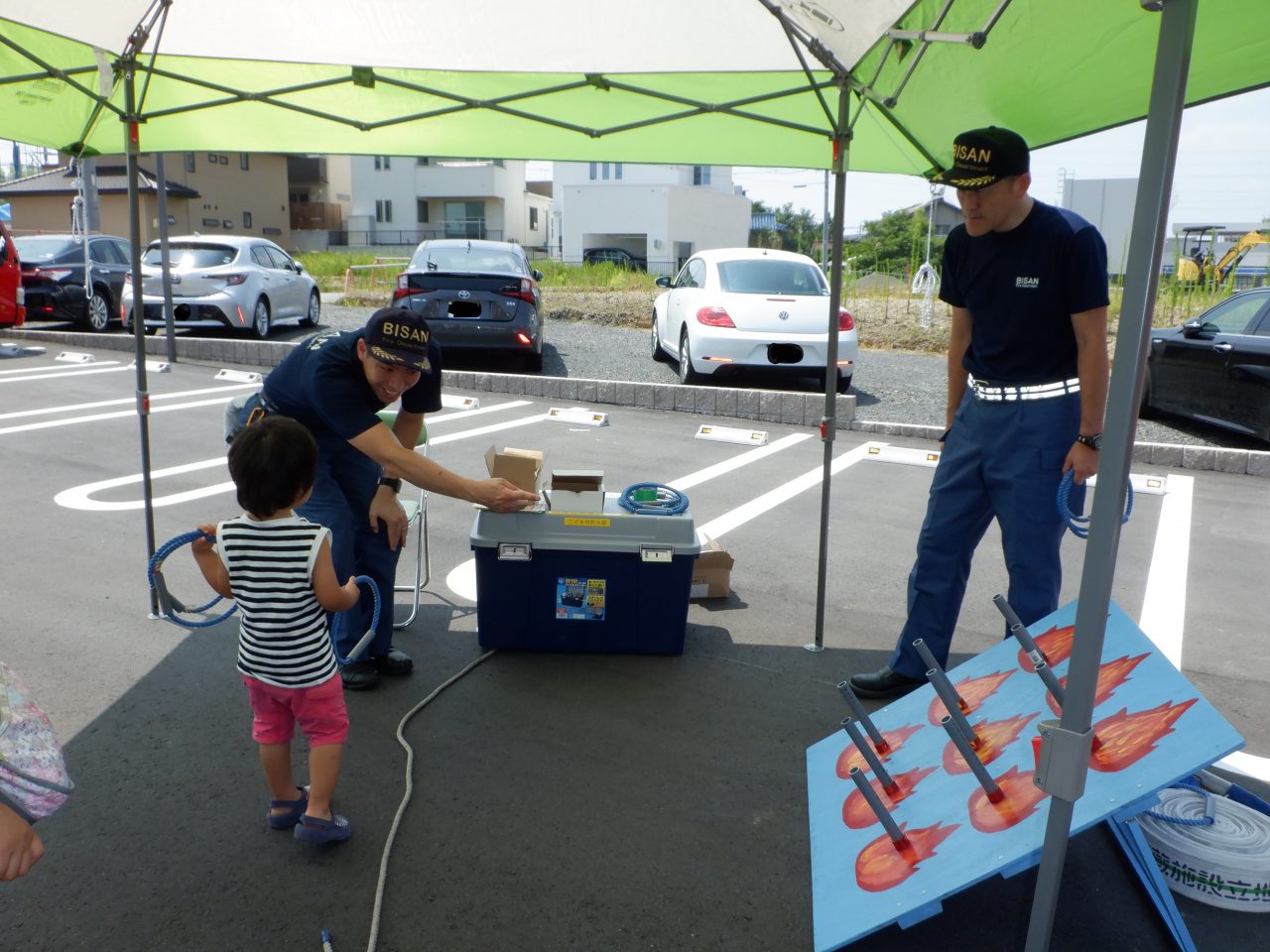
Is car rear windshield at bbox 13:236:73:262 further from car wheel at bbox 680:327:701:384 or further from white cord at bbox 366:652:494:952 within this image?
white cord at bbox 366:652:494:952

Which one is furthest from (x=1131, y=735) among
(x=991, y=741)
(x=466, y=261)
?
(x=466, y=261)

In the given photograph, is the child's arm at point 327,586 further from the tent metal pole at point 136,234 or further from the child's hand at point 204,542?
the tent metal pole at point 136,234

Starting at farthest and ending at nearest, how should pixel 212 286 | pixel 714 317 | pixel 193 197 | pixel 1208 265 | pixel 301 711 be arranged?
pixel 193 197 → pixel 1208 265 → pixel 212 286 → pixel 714 317 → pixel 301 711

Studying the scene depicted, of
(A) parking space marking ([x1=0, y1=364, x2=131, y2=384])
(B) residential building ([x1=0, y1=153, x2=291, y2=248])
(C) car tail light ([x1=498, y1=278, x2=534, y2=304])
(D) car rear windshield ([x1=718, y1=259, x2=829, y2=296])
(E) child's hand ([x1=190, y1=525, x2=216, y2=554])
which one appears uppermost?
(B) residential building ([x1=0, y1=153, x2=291, y2=248])

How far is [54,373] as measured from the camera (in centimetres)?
1101

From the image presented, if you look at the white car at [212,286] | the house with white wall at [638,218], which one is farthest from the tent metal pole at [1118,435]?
the house with white wall at [638,218]

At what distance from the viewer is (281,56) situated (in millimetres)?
4188

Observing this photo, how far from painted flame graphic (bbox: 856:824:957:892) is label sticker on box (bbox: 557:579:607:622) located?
1.66 m

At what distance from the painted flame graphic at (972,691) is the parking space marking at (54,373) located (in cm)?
1076

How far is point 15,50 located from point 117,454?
13.7 ft

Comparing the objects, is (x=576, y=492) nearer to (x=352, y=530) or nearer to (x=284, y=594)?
(x=352, y=530)

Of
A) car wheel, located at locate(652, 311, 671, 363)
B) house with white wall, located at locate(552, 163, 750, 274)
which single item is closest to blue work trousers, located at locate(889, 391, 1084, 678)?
car wheel, located at locate(652, 311, 671, 363)

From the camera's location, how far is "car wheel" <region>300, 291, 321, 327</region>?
1516cm

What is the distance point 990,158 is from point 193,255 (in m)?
12.5
